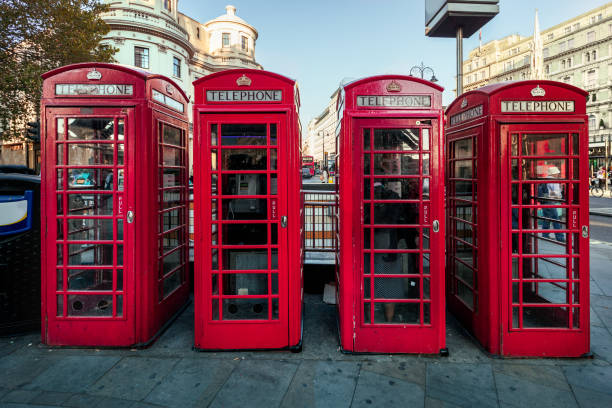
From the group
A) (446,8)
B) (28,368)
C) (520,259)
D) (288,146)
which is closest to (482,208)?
(520,259)

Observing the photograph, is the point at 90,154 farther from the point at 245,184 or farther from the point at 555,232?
the point at 555,232

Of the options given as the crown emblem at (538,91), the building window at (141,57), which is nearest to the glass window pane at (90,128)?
the crown emblem at (538,91)

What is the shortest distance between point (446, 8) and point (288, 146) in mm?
11098

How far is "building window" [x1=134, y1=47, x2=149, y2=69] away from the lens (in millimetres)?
31355

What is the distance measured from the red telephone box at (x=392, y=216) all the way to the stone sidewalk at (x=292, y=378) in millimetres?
329

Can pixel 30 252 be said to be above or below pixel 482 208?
below

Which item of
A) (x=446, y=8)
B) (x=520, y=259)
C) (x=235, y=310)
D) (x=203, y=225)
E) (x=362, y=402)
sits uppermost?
(x=446, y=8)

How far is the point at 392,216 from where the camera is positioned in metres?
3.68

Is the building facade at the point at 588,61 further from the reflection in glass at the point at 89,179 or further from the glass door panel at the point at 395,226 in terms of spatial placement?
the reflection in glass at the point at 89,179

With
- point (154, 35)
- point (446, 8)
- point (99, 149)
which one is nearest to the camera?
point (99, 149)

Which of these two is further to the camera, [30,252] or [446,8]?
[446,8]

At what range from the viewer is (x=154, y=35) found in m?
31.5

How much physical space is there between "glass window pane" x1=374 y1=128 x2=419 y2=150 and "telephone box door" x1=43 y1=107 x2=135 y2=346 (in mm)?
2630

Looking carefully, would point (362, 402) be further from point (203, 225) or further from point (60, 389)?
point (60, 389)
